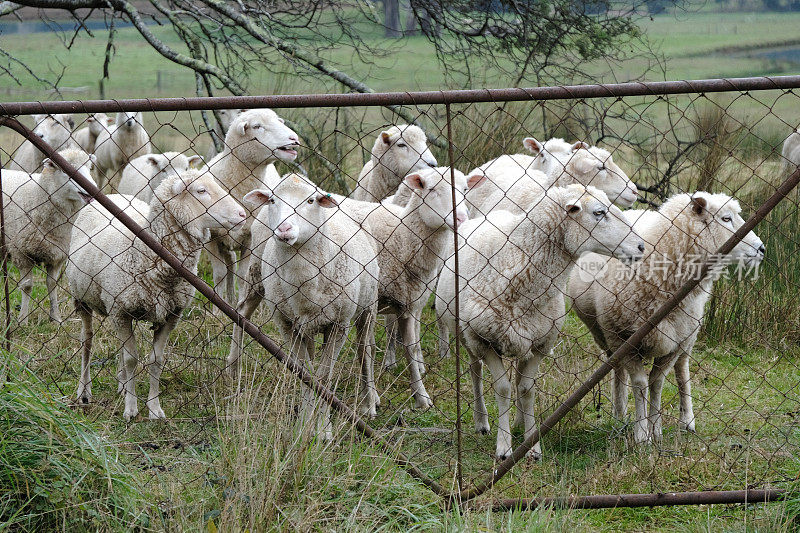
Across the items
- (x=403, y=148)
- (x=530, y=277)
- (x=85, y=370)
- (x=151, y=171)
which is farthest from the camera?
(x=151, y=171)

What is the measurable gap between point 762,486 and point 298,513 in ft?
6.85

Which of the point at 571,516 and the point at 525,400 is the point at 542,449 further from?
the point at 571,516

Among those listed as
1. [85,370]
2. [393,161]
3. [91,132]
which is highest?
[91,132]

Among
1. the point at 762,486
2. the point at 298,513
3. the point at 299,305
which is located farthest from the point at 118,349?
the point at 762,486

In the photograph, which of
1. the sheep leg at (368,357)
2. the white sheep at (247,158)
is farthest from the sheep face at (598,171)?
the white sheep at (247,158)

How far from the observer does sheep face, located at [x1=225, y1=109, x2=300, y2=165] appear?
594cm

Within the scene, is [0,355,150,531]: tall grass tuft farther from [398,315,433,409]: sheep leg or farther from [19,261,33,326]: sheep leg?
[19,261,33,326]: sheep leg

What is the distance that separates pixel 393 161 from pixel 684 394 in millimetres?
2967

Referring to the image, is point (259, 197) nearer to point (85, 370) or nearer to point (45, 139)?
point (85, 370)

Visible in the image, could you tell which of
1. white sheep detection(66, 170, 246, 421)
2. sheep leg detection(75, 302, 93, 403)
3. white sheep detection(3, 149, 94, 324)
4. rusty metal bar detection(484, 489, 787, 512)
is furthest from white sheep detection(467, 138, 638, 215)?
white sheep detection(3, 149, 94, 324)

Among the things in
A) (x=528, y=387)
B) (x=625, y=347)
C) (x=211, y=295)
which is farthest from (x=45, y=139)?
(x=625, y=347)

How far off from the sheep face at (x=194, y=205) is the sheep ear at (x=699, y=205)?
8.28 feet

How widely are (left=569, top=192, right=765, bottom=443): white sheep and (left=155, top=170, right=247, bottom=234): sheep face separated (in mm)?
2077

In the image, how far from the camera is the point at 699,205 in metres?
4.32
